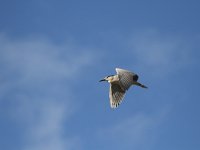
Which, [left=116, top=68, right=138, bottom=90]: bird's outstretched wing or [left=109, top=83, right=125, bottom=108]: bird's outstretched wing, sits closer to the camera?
[left=116, top=68, right=138, bottom=90]: bird's outstretched wing

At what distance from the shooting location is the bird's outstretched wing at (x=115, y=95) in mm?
48219

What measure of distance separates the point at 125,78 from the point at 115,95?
4.52 metres

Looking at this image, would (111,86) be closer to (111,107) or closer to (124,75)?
(111,107)

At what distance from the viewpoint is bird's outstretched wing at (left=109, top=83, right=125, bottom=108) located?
4822cm

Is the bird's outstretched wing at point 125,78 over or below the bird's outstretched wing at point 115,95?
below

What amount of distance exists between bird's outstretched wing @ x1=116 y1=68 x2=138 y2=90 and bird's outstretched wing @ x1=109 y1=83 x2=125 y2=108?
3.52 m

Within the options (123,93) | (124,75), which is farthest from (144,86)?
(124,75)

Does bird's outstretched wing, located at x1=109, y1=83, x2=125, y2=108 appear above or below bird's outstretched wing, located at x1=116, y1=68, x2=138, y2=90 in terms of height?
above

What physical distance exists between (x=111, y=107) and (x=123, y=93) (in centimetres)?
114

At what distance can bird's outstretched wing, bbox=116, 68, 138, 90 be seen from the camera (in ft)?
144

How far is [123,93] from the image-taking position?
1907 inches

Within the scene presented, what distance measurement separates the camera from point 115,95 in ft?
159

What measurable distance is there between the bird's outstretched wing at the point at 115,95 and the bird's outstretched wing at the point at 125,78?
352cm

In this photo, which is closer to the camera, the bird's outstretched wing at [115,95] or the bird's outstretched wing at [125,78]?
the bird's outstretched wing at [125,78]
